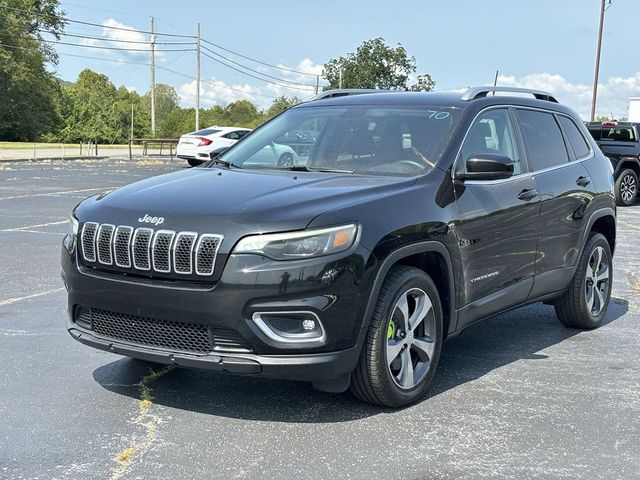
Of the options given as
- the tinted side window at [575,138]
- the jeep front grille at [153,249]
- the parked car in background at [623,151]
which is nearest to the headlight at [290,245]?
the jeep front grille at [153,249]

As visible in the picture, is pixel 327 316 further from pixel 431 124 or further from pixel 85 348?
pixel 85 348

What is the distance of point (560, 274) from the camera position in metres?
5.91

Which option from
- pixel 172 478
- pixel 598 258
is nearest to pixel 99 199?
pixel 172 478

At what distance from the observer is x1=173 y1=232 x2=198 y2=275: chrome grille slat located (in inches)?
150

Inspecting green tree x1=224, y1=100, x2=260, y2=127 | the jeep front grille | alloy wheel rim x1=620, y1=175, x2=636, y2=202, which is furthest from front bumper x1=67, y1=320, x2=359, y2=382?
green tree x1=224, y1=100, x2=260, y2=127

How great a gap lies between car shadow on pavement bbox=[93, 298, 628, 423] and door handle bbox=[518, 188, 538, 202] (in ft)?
3.70

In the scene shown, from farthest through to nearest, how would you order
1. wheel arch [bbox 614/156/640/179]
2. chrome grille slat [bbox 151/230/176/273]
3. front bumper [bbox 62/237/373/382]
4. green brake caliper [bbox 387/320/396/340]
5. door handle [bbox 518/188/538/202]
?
wheel arch [bbox 614/156/640/179], door handle [bbox 518/188/538/202], green brake caliper [bbox 387/320/396/340], chrome grille slat [bbox 151/230/176/273], front bumper [bbox 62/237/373/382]

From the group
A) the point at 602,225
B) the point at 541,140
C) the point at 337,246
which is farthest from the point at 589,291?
the point at 337,246

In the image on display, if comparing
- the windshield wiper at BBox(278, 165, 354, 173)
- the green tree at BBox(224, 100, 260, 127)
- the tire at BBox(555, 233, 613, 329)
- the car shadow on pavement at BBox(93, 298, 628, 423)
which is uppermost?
the green tree at BBox(224, 100, 260, 127)

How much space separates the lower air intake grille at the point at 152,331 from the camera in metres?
3.88

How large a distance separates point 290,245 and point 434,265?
1185 mm

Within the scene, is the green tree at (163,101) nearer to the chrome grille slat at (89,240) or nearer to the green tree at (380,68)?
the green tree at (380,68)

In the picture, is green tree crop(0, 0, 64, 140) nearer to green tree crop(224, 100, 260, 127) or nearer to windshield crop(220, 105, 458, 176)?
green tree crop(224, 100, 260, 127)

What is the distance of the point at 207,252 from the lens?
149 inches
